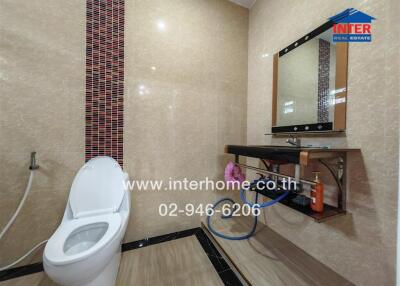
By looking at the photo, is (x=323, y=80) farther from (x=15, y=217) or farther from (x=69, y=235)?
(x=15, y=217)

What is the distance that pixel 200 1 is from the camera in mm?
1538

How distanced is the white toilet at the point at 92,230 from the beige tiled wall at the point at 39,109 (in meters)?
0.17

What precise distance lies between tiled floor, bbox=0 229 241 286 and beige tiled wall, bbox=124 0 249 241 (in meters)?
0.12

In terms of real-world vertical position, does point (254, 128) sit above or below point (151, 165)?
above

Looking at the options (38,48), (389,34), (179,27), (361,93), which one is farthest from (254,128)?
(38,48)

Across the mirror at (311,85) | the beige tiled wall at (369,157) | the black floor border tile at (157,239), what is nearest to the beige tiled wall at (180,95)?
the black floor border tile at (157,239)

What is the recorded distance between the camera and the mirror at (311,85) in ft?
3.13

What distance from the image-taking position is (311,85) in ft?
3.67

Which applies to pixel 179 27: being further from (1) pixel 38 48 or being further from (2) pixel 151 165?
(2) pixel 151 165

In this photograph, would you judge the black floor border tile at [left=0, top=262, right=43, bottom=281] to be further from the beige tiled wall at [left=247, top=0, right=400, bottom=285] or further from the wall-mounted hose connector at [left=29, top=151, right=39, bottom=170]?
the beige tiled wall at [left=247, top=0, right=400, bottom=285]

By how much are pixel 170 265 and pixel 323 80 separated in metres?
1.71

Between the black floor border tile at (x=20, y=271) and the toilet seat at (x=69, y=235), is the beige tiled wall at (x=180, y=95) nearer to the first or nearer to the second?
the toilet seat at (x=69, y=235)

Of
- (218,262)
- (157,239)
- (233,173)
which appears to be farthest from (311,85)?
(157,239)

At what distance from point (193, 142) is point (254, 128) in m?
0.69
